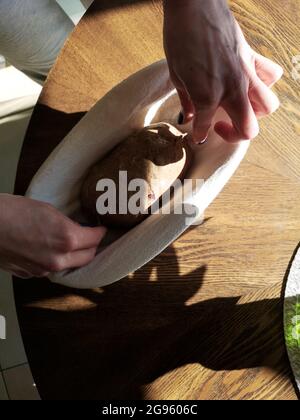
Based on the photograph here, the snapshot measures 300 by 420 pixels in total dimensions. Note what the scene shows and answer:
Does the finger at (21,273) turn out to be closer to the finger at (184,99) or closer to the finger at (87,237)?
the finger at (87,237)

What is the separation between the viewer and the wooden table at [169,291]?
0.64 meters

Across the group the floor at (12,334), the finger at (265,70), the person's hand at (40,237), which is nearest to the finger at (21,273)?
the person's hand at (40,237)

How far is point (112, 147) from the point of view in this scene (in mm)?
620

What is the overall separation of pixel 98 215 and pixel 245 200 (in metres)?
0.21

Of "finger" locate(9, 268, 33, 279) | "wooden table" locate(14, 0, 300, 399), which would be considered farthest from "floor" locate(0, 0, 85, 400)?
"finger" locate(9, 268, 33, 279)

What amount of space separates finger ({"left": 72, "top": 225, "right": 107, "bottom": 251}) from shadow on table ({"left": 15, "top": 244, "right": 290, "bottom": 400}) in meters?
0.10

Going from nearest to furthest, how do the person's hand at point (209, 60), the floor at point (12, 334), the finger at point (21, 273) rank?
the person's hand at point (209, 60)
the finger at point (21, 273)
the floor at point (12, 334)

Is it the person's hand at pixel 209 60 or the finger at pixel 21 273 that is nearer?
the person's hand at pixel 209 60

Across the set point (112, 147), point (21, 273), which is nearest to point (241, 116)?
point (112, 147)

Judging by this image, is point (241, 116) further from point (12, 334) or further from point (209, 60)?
point (12, 334)

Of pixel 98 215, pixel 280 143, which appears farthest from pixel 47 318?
pixel 280 143

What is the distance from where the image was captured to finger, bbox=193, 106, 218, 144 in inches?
19.4

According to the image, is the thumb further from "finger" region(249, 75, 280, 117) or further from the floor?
the floor
